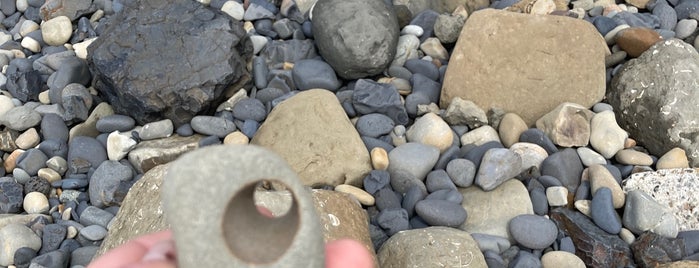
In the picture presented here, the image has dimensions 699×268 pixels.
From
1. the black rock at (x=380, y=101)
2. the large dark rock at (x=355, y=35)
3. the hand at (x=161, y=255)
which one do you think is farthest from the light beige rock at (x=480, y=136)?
the hand at (x=161, y=255)

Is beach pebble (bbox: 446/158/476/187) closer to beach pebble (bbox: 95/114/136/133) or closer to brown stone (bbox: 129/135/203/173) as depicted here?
brown stone (bbox: 129/135/203/173)

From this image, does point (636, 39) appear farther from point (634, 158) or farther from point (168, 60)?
point (168, 60)

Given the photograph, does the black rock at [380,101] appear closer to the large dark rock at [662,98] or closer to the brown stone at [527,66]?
the brown stone at [527,66]

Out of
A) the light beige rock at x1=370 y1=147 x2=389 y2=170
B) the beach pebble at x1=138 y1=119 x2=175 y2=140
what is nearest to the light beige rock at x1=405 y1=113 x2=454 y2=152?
the light beige rock at x1=370 y1=147 x2=389 y2=170

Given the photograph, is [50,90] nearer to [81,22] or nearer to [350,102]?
[81,22]

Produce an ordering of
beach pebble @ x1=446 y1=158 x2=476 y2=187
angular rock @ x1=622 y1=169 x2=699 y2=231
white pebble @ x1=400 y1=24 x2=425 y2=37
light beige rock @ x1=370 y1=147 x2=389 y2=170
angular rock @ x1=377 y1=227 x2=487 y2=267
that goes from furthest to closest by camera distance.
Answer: white pebble @ x1=400 y1=24 x2=425 y2=37 < light beige rock @ x1=370 y1=147 x2=389 y2=170 < beach pebble @ x1=446 y1=158 x2=476 y2=187 < angular rock @ x1=622 y1=169 x2=699 y2=231 < angular rock @ x1=377 y1=227 x2=487 y2=267

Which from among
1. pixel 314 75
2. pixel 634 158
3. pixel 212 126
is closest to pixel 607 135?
pixel 634 158
